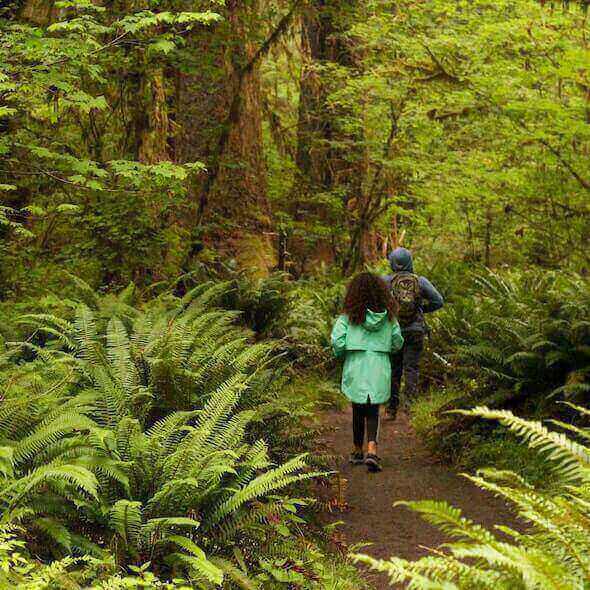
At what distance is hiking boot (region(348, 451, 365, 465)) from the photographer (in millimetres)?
8133

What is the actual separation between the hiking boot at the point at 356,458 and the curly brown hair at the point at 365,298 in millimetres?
1434

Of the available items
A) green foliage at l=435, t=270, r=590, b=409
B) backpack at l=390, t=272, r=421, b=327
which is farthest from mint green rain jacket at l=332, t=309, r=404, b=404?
backpack at l=390, t=272, r=421, b=327

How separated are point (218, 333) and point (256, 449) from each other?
2.71 metres

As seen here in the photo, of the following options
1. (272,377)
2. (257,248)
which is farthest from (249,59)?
(272,377)

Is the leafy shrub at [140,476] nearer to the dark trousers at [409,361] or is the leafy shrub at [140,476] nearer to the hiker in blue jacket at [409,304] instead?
the hiker in blue jacket at [409,304]

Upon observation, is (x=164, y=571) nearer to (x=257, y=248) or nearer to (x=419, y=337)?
(x=419, y=337)

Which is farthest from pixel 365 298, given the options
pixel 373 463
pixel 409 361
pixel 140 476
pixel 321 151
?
pixel 321 151

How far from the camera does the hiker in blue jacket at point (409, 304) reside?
948 cm

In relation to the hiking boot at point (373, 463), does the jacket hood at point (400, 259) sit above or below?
above

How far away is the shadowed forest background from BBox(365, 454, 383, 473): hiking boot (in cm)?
82

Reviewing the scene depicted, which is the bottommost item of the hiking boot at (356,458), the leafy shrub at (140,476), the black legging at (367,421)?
the hiking boot at (356,458)

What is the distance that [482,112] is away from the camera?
43.6ft

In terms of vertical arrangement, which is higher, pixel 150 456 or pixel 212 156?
pixel 212 156

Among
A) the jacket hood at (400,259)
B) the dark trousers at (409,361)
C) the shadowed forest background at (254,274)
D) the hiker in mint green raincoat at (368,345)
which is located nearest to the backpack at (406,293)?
the jacket hood at (400,259)
